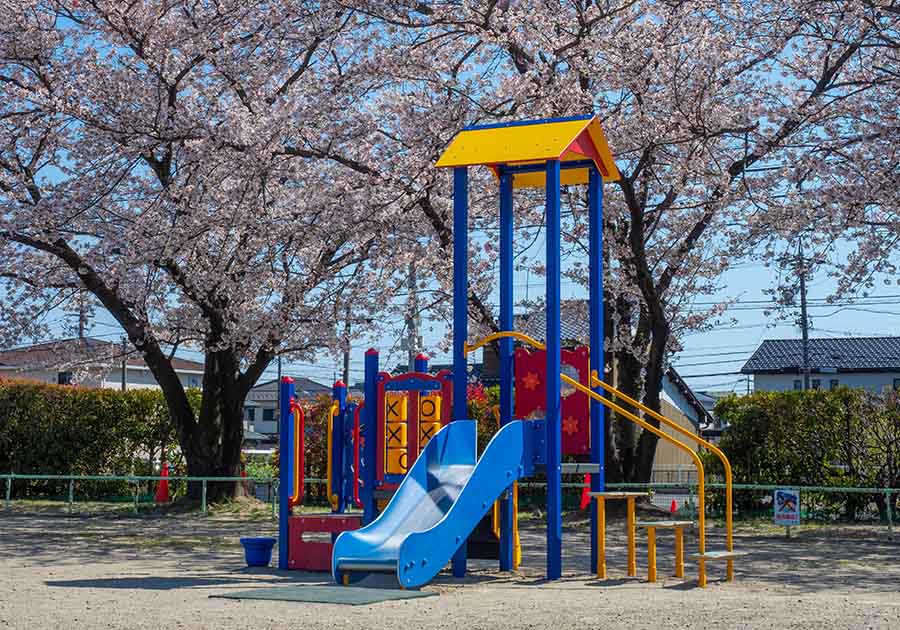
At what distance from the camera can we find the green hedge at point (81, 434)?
2189 cm

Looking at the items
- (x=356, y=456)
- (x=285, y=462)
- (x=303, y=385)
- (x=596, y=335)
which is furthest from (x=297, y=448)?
(x=303, y=385)

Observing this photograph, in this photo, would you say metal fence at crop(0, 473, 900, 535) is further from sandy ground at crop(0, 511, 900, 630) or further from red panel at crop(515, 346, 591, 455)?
red panel at crop(515, 346, 591, 455)

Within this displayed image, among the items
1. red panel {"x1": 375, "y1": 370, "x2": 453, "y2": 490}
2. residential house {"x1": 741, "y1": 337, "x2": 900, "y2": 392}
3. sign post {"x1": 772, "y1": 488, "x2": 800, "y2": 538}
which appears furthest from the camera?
residential house {"x1": 741, "y1": 337, "x2": 900, "y2": 392}

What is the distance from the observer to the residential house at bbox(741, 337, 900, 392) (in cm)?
4753

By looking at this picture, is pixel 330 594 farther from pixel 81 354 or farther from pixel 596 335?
pixel 81 354

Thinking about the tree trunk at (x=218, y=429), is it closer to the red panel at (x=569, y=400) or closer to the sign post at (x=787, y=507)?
the sign post at (x=787, y=507)

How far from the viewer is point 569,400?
9.57m

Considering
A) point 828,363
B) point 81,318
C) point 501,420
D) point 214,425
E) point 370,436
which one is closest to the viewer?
point 501,420

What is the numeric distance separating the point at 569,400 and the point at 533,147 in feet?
7.28

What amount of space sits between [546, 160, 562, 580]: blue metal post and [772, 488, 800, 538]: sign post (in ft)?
17.7

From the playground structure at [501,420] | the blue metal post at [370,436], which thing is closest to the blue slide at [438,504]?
the playground structure at [501,420]

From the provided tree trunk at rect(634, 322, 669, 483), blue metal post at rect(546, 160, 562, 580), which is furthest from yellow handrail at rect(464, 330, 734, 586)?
tree trunk at rect(634, 322, 669, 483)

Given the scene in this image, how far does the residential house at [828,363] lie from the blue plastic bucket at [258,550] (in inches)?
1618

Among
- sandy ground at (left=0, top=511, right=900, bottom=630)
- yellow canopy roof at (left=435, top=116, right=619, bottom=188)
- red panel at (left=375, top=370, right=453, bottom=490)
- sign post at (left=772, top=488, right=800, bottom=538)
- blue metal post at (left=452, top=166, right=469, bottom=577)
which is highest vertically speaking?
yellow canopy roof at (left=435, top=116, right=619, bottom=188)
